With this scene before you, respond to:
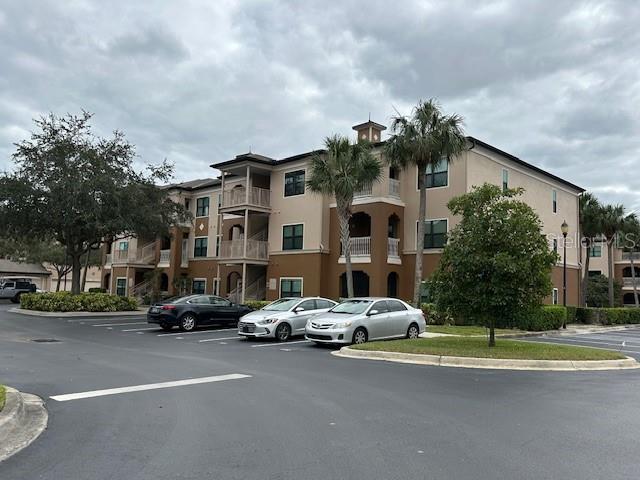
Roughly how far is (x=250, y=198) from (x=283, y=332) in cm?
1768

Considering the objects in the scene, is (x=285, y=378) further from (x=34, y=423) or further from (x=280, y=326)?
(x=280, y=326)

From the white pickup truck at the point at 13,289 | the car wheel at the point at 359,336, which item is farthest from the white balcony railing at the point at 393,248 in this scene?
the white pickup truck at the point at 13,289

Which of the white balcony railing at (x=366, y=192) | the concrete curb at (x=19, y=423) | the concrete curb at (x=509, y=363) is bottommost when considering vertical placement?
the concrete curb at (x=19, y=423)

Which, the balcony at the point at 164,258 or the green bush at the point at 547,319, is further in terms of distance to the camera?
the balcony at the point at 164,258

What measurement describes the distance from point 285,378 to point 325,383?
92 centimetres

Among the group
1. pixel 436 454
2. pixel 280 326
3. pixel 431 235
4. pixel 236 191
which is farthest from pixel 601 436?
pixel 236 191

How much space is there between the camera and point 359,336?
54.7ft

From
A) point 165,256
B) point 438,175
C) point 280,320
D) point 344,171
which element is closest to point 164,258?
point 165,256

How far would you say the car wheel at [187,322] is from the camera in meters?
21.2

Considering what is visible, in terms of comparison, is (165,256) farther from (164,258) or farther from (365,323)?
(365,323)

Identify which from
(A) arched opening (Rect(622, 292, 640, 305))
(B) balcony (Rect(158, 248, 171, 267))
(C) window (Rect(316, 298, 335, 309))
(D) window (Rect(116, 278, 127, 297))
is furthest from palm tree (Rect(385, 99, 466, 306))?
(A) arched opening (Rect(622, 292, 640, 305))

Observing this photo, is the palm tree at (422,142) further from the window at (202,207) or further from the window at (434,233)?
the window at (202,207)

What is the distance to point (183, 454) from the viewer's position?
5.82 meters

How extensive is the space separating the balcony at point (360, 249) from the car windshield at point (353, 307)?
39.3 ft
